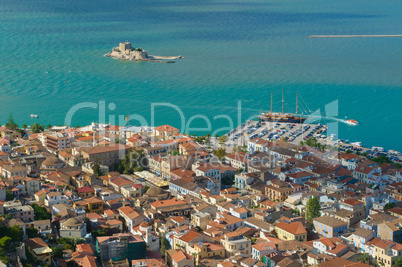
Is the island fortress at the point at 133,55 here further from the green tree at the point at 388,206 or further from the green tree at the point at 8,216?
the green tree at the point at 8,216

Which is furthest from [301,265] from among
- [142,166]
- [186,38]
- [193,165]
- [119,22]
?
[119,22]

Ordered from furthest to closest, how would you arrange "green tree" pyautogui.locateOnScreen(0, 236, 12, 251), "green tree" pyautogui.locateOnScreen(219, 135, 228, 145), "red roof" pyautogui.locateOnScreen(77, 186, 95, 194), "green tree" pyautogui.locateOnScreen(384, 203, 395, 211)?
Result: "green tree" pyautogui.locateOnScreen(219, 135, 228, 145), "red roof" pyautogui.locateOnScreen(77, 186, 95, 194), "green tree" pyautogui.locateOnScreen(384, 203, 395, 211), "green tree" pyautogui.locateOnScreen(0, 236, 12, 251)

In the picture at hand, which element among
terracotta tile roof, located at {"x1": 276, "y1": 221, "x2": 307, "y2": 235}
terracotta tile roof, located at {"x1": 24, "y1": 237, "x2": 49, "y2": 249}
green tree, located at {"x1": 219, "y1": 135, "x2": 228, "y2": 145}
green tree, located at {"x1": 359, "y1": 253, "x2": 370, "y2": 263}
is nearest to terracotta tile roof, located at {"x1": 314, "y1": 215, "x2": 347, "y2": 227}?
terracotta tile roof, located at {"x1": 276, "y1": 221, "x2": 307, "y2": 235}

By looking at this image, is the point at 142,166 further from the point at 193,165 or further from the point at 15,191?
the point at 15,191

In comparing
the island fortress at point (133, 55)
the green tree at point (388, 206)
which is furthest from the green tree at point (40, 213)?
the island fortress at point (133, 55)

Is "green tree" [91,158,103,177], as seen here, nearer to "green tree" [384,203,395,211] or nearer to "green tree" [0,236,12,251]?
"green tree" [0,236,12,251]
